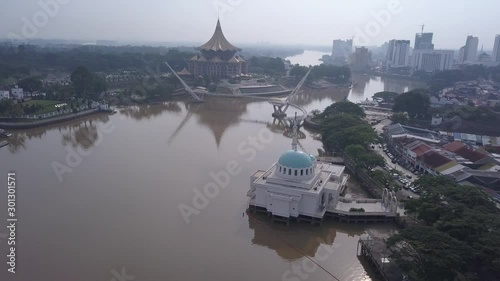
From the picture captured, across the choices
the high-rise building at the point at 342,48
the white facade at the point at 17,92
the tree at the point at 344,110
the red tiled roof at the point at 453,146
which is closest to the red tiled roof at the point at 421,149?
the red tiled roof at the point at 453,146

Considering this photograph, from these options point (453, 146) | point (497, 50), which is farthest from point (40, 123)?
point (497, 50)

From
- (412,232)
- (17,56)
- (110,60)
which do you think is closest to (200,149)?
(412,232)

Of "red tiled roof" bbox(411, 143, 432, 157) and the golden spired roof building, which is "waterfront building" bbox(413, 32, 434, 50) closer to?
the golden spired roof building

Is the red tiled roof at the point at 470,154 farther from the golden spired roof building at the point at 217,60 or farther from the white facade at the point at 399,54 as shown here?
the white facade at the point at 399,54

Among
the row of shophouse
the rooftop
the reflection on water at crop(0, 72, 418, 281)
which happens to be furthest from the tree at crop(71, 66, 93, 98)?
the row of shophouse

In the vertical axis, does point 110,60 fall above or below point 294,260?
above

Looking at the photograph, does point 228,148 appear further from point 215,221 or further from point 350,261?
point 350,261

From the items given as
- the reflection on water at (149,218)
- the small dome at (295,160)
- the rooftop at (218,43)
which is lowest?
the reflection on water at (149,218)
